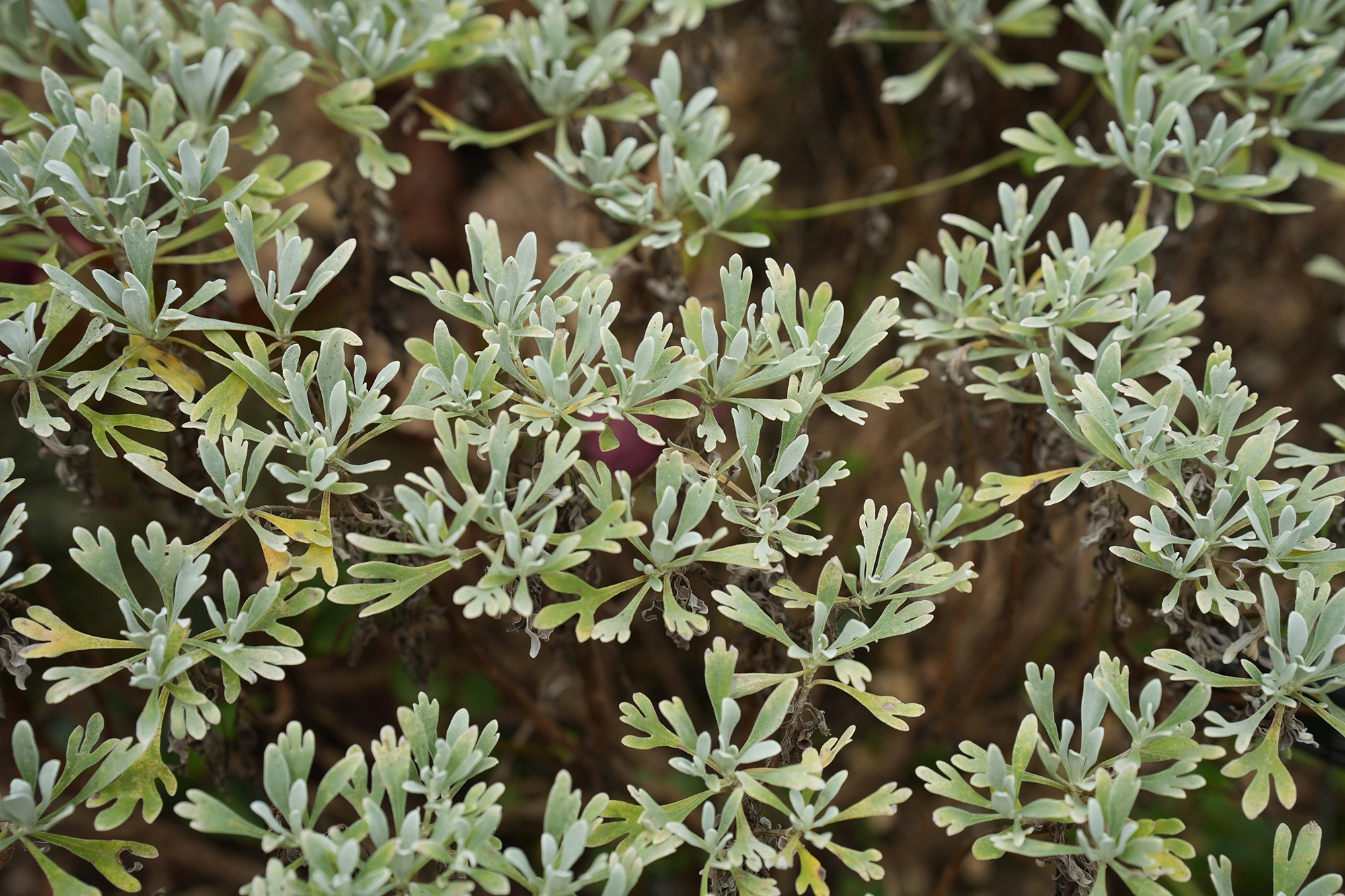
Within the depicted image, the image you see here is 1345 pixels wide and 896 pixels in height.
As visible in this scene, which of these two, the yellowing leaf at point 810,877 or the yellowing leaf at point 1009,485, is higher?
the yellowing leaf at point 1009,485

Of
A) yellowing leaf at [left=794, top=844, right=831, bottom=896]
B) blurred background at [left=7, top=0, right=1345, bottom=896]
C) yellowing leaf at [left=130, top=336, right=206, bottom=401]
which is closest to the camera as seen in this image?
yellowing leaf at [left=794, top=844, right=831, bottom=896]

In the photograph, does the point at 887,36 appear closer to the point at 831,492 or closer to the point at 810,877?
the point at 831,492

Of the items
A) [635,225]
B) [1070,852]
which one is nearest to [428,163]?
[635,225]

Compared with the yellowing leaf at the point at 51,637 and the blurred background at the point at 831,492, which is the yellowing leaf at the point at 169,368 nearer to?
the blurred background at the point at 831,492

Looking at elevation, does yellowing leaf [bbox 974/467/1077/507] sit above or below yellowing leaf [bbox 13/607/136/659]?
below

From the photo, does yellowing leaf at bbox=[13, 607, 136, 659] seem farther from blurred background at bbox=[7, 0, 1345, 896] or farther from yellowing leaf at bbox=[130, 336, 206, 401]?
Result: yellowing leaf at bbox=[130, 336, 206, 401]

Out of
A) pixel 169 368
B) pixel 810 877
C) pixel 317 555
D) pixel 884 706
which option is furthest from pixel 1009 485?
pixel 169 368

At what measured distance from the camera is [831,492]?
171 cm

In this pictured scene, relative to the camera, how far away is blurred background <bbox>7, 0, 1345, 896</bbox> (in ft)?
4.05

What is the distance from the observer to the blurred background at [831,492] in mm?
1233

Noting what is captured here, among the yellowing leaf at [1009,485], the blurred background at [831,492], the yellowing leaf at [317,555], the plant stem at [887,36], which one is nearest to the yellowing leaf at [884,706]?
the blurred background at [831,492]

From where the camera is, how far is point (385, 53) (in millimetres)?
1226

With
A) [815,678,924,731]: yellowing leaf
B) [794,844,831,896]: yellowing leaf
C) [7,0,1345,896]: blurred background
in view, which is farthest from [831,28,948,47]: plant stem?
[794,844,831,896]: yellowing leaf

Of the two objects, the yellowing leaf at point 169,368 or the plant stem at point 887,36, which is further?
the plant stem at point 887,36
